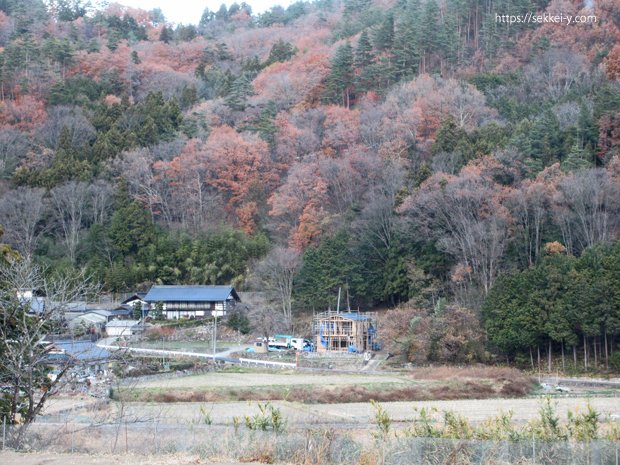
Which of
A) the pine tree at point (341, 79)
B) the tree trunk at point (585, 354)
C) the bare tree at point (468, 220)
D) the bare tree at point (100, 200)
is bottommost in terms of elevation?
the tree trunk at point (585, 354)

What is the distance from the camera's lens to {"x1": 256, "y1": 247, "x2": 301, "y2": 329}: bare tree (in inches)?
1569

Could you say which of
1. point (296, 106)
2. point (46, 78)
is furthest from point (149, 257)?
point (46, 78)

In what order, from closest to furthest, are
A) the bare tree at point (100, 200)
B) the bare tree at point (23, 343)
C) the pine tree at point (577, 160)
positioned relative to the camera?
the bare tree at point (23, 343) < the pine tree at point (577, 160) < the bare tree at point (100, 200)

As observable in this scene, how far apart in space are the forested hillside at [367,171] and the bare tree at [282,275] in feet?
0.39

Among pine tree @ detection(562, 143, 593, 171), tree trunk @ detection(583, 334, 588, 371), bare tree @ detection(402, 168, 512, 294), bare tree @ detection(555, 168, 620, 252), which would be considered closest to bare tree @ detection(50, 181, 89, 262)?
bare tree @ detection(402, 168, 512, 294)

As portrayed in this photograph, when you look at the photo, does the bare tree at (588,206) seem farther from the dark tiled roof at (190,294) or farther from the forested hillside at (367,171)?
the dark tiled roof at (190,294)

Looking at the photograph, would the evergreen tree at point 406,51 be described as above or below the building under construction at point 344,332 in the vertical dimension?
above

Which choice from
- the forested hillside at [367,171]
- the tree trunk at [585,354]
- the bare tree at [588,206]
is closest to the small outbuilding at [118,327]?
the forested hillside at [367,171]

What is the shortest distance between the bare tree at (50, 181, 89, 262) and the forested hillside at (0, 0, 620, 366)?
0.46 ft

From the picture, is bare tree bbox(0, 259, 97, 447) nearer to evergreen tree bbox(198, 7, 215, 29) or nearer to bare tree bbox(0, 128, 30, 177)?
bare tree bbox(0, 128, 30, 177)

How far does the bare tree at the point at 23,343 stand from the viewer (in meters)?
13.4

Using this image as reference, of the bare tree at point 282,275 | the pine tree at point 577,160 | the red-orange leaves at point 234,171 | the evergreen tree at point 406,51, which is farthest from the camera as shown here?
the evergreen tree at point 406,51

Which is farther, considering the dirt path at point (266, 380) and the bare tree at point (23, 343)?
the dirt path at point (266, 380)

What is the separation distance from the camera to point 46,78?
190ft
